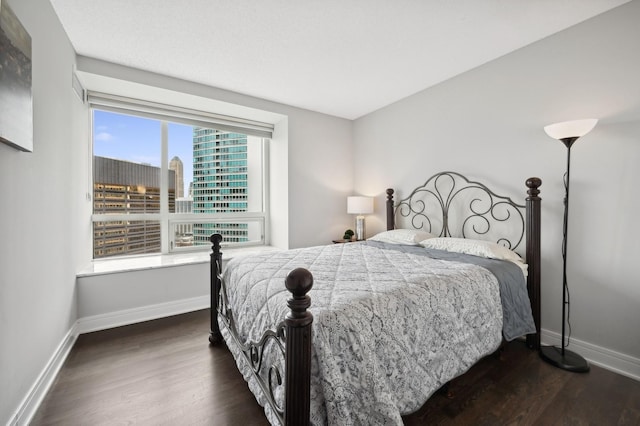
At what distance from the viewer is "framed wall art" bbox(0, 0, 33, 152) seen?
1.17 m

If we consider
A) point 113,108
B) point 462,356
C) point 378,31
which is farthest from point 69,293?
point 378,31

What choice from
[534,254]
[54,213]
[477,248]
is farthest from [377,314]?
[54,213]

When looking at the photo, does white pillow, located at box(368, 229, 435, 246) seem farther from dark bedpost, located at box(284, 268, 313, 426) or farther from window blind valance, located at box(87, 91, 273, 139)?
window blind valance, located at box(87, 91, 273, 139)

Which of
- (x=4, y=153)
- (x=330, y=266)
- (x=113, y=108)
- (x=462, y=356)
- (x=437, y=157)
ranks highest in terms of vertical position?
(x=113, y=108)

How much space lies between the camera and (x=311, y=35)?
218 centimetres

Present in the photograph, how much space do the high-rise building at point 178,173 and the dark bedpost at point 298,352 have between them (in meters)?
3.10

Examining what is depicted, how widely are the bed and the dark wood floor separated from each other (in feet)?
0.61

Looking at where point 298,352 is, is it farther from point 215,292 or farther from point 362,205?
point 362,205

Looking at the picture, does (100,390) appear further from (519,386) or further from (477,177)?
(477,177)

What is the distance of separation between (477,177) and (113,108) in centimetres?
391

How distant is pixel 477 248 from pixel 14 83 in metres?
3.02

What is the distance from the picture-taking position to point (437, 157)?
3.04 metres

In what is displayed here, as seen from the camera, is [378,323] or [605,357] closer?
[378,323]

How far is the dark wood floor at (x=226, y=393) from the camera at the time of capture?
4.72ft
